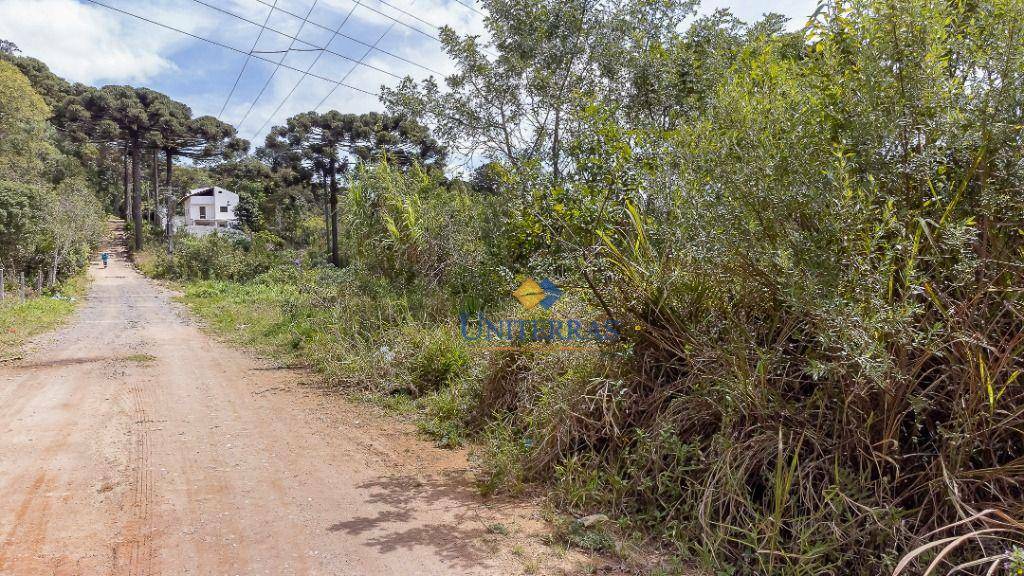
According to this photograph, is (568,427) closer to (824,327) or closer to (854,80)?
(824,327)

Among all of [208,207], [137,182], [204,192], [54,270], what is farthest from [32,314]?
[208,207]

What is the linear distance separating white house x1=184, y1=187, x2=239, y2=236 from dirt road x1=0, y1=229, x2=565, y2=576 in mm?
49438

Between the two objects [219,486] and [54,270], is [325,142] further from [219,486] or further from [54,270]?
[219,486]

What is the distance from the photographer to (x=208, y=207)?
173 ft

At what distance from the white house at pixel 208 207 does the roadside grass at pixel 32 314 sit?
112ft

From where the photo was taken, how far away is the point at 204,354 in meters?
9.20

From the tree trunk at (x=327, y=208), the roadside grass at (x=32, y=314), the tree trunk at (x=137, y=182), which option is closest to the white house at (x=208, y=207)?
the tree trunk at (x=137, y=182)

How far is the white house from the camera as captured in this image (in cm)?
5150

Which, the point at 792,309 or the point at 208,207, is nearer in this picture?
the point at 792,309

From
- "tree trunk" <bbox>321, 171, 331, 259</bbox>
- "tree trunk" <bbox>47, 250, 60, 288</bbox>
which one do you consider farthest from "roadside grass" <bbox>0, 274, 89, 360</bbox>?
A: "tree trunk" <bbox>321, 171, 331, 259</bbox>

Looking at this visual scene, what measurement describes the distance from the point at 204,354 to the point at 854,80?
944 cm

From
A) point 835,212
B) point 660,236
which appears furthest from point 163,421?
point 835,212

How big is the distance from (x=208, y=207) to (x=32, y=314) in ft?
144

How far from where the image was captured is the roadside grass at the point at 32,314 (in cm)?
964
